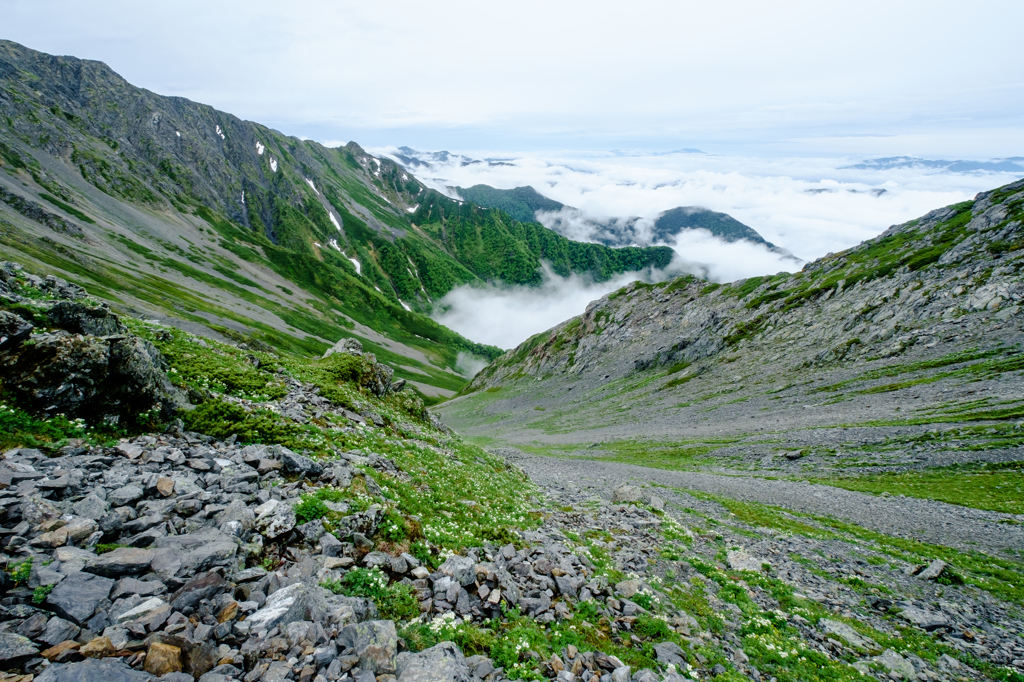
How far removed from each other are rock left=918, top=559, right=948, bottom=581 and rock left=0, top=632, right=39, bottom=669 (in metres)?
30.7

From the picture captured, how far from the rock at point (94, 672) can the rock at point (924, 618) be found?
2415 cm

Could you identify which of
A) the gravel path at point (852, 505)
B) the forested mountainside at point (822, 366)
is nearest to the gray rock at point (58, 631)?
the gravel path at point (852, 505)

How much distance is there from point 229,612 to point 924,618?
78.7ft

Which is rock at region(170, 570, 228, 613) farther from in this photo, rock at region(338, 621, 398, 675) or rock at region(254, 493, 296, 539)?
rock at region(338, 621, 398, 675)

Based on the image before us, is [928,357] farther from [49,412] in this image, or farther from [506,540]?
[49,412]

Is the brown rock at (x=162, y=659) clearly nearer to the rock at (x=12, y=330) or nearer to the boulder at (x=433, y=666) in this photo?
the boulder at (x=433, y=666)

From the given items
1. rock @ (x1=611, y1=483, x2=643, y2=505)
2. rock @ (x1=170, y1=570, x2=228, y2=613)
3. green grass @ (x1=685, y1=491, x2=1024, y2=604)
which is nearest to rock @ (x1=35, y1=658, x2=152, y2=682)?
rock @ (x1=170, y1=570, x2=228, y2=613)

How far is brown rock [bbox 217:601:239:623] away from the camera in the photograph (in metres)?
7.76

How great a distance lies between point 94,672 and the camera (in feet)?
19.8

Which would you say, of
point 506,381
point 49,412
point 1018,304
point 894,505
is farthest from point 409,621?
point 506,381

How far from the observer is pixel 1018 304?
2734 inches

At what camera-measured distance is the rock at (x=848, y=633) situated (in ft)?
47.5

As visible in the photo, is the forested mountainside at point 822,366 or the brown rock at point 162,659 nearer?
the brown rock at point 162,659

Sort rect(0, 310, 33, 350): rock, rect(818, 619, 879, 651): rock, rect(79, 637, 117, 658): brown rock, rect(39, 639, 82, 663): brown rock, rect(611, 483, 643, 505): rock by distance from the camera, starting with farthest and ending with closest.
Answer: rect(611, 483, 643, 505): rock < rect(818, 619, 879, 651): rock < rect(0, 310, 33, 350): rock < rect(79, 637, 117, 658): brown rock < rect(39, 639, 82, 663): brown rock
